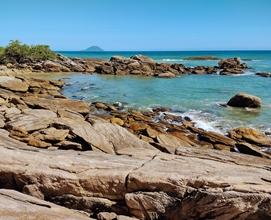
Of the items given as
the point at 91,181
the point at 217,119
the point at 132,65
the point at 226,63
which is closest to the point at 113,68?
the point at 132,65

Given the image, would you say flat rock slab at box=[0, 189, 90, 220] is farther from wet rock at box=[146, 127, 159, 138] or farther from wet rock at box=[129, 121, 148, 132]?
wet rock at box=[129, 121, 148, 132]

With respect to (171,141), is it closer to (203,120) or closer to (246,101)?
(203,120)

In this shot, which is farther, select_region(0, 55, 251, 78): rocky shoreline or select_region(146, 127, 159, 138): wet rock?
select_region(0, 55, 251, 78): rocky shoreline

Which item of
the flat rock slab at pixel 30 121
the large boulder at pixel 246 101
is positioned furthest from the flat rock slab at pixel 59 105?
the large boulder at pixel 246 101

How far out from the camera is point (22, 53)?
7694 cm

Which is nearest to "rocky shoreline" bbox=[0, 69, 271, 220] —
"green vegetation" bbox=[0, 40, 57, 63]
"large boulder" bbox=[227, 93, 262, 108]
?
"large boulder" bbox=[227, 93, 262, 108]

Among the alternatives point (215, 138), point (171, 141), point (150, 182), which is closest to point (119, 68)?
point (215, 138)

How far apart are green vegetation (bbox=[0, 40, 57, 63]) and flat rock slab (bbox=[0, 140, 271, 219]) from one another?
68.4m

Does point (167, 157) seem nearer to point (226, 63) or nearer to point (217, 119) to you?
point (217, 119)

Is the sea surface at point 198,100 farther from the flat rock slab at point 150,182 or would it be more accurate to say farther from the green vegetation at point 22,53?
the green vegetation at point 22,53

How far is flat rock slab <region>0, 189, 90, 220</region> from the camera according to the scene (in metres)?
8.62

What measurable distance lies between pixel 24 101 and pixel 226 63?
66.6m

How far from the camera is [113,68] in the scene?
71.5 meters

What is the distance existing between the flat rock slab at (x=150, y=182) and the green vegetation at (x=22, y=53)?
68381 millimetres
